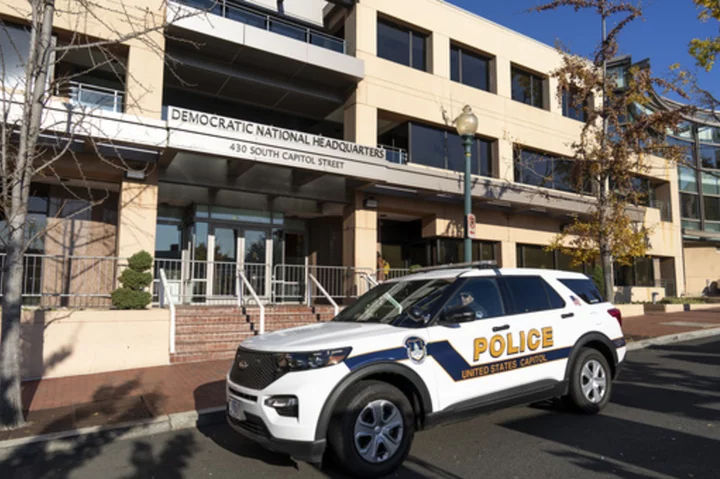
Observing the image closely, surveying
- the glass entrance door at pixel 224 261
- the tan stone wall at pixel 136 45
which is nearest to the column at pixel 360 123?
the glass entrance door at pixel 224 261

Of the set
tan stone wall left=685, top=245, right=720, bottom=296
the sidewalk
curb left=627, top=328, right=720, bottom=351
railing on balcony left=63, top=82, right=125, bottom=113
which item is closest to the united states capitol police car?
the sidewalk

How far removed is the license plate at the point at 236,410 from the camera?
431cm

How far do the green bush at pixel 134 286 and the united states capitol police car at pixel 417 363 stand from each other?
5.18 m

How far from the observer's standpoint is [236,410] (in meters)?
4.40

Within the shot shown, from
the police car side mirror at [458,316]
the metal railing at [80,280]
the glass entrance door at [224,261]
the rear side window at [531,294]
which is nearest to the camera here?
the police car side mirror at [458,316]

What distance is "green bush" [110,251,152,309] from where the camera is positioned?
357 inches

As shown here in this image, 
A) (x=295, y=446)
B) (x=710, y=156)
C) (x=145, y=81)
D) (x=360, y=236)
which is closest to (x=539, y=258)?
(x=360, y=236)

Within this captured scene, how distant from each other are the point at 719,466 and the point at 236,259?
12230 millimetres

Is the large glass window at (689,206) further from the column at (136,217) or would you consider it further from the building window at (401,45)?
the column at (136,217)

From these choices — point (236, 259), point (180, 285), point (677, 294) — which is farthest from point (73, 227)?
point (677, 294)

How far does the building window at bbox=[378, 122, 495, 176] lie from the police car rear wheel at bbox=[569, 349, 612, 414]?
10.2 metres

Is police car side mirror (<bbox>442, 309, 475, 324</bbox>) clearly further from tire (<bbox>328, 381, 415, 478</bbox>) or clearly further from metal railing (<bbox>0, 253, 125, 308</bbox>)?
metal railing (<bbox>0, 253, 125, 308</bbox>)

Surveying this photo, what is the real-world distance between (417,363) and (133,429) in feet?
11.5

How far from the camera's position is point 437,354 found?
4.54 meters
